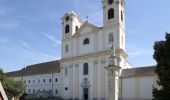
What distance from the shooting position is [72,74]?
179ft

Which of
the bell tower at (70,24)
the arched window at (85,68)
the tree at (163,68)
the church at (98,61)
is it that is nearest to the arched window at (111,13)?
the church at (98,61)

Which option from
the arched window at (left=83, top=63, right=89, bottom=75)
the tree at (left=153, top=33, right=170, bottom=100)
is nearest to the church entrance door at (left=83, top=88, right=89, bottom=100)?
the arched window at (left=83, top=63, right=89, bottom=75)

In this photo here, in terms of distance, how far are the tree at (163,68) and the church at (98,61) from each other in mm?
14687

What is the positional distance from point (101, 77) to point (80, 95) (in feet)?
18.7

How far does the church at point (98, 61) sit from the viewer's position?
45312mm

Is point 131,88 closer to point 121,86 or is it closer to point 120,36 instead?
point 121,86

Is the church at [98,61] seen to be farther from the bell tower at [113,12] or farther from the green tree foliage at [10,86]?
the green tree foliage at [10,86]

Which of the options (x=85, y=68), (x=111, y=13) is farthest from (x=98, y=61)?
(x=111, y=13)

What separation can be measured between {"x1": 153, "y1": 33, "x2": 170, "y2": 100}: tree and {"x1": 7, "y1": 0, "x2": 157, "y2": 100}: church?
1469 cm

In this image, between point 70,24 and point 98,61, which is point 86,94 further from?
point 70,24

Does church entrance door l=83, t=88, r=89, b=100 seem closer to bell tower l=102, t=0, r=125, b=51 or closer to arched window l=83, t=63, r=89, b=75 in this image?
arched window l=83, t=63, r=89, b=75

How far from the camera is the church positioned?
45312 mm

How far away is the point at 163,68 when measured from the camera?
27.0m

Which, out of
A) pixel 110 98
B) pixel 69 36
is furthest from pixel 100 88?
pixel 110 98
